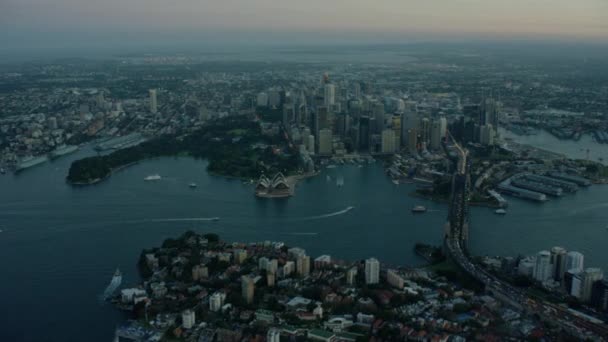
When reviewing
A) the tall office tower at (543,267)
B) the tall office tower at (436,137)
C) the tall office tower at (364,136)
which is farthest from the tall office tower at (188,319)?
the tall office tower at (436,137)

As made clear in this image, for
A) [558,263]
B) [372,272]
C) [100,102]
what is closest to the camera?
[372,272]

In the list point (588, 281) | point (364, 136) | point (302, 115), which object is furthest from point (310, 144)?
point (588, 281)

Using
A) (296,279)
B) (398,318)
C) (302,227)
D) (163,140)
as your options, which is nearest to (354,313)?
(398,318)

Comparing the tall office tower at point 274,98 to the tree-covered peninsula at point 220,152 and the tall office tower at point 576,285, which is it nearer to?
the tree-covered peninsula at point 220,152

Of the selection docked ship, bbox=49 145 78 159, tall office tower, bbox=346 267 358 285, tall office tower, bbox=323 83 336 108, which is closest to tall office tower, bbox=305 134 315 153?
tall office tower, bbox=323 83 336 108

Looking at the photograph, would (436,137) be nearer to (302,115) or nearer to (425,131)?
(425,131)

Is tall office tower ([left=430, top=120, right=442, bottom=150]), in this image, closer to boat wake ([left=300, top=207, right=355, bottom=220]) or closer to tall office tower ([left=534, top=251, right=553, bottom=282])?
boat wake ([left=300, top=207, right=355, bottom=220])
